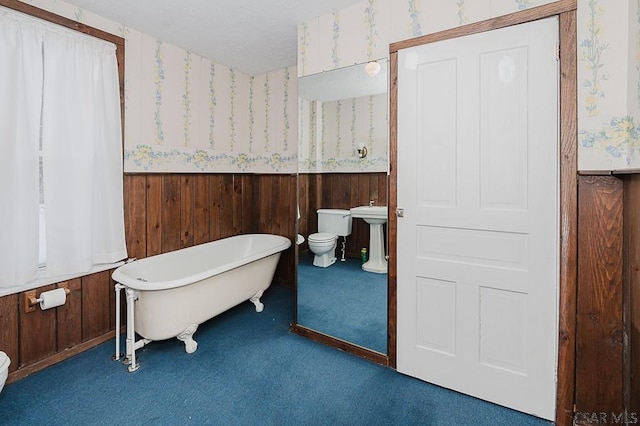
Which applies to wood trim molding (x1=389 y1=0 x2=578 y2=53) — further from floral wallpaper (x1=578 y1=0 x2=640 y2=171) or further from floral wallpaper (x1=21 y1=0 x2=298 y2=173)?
floral wallpaper (x1=21 y1=0 x2=298 y2=173)

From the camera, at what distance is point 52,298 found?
2.10 meters

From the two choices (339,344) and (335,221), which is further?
(335,221)

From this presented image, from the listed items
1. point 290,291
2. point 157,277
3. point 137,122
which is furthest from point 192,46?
point 290,291

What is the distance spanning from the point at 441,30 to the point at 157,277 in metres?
2.74

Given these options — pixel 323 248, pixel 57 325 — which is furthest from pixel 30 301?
pixel 323 248

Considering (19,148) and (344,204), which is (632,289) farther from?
(19,148)

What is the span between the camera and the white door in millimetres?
1651

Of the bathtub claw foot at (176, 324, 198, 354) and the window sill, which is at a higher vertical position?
the window sill

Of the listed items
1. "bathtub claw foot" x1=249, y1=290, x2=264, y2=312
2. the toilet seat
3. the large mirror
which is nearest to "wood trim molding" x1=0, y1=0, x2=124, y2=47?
the large mirror

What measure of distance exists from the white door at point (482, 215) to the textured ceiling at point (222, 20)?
0.94 meters

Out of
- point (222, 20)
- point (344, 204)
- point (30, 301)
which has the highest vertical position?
point (222, 20)

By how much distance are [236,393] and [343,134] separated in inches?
72.0

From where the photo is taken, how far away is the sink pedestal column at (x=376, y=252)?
2.19 m

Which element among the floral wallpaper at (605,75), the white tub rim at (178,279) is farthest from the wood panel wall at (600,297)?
the white tub rim at (178,279)
